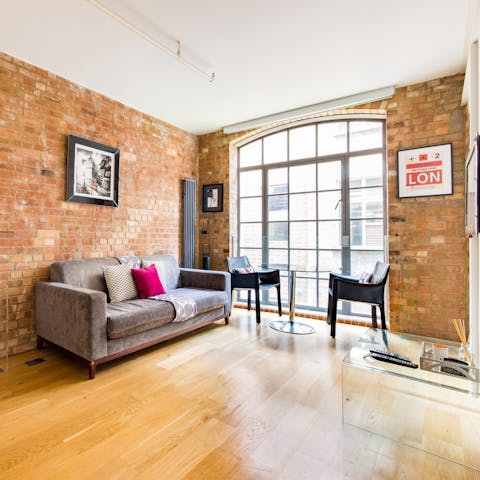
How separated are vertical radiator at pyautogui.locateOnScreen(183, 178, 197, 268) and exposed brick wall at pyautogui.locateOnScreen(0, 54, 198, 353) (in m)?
0.61

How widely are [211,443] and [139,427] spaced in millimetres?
458

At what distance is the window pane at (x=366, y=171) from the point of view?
146 inches

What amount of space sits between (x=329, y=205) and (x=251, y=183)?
136 centimetres

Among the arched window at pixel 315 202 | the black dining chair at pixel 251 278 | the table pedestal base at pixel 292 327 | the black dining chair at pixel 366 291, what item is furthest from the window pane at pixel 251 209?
the black dining chair at pixel 366 291

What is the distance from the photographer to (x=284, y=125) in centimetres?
439

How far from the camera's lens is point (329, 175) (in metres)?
4.07

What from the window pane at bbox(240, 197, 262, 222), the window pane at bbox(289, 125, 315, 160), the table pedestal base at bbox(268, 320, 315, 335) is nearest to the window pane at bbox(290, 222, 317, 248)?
the window pane at bbox(240, 197, 262, 222)

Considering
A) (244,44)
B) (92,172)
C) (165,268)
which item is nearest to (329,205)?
(244,44)

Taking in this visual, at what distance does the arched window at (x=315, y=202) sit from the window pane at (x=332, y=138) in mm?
13

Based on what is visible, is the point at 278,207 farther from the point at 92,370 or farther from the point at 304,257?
the point at 92,370

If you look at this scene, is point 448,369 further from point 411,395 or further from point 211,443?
point 211,443

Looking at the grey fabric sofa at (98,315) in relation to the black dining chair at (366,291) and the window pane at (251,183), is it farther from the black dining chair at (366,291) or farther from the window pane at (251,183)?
the window pane at (251,183)

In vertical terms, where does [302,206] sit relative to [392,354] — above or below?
above

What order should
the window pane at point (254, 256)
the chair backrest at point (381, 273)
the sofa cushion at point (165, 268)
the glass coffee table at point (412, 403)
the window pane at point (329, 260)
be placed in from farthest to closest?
the window pane at point (254, 256) → the window pane at point (329, 260) → the sofa cushion at point (165, 268) → the chair backrest at point (381, 273) → the glass coffee table at point (412, 403)
